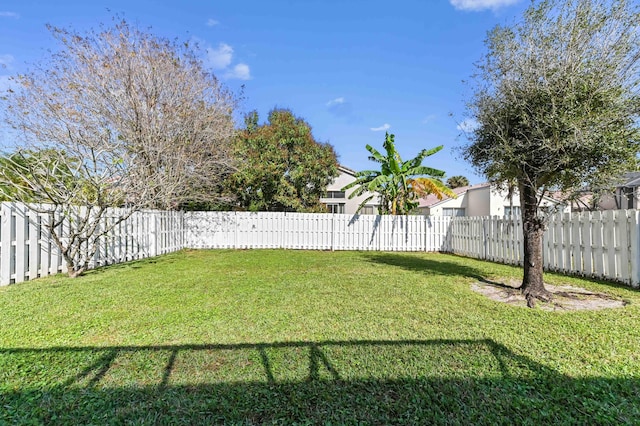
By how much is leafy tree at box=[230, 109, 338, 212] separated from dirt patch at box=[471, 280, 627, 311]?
10.4 m

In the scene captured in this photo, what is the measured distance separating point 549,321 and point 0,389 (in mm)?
5658

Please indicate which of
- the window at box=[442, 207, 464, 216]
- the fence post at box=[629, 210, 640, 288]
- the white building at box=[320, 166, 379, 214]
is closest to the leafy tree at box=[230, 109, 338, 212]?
the white building at box=[320, 166, 379, 214]

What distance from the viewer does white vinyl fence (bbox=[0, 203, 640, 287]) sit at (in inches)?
249

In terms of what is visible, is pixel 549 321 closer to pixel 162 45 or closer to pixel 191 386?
pixel 191 386

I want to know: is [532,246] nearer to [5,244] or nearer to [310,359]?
[310,359]

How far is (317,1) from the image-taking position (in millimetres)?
10281

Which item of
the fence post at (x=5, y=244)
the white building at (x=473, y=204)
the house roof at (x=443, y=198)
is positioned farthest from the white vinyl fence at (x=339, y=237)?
the house roof at (x=443, y=198)

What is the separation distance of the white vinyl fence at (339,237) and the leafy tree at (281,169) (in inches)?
46.4

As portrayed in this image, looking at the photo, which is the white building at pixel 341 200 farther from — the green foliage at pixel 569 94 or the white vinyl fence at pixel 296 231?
the green foliage at pixel 569 94

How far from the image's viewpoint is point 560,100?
4.79m

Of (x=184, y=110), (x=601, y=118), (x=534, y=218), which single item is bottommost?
(x=534, y=218)

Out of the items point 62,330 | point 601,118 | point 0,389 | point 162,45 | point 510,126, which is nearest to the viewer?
point 0,389

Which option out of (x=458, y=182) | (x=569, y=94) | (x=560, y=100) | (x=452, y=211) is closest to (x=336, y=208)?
(x=452, y=211)

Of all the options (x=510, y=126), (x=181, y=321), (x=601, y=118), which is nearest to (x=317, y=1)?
(x=510, y=126)
